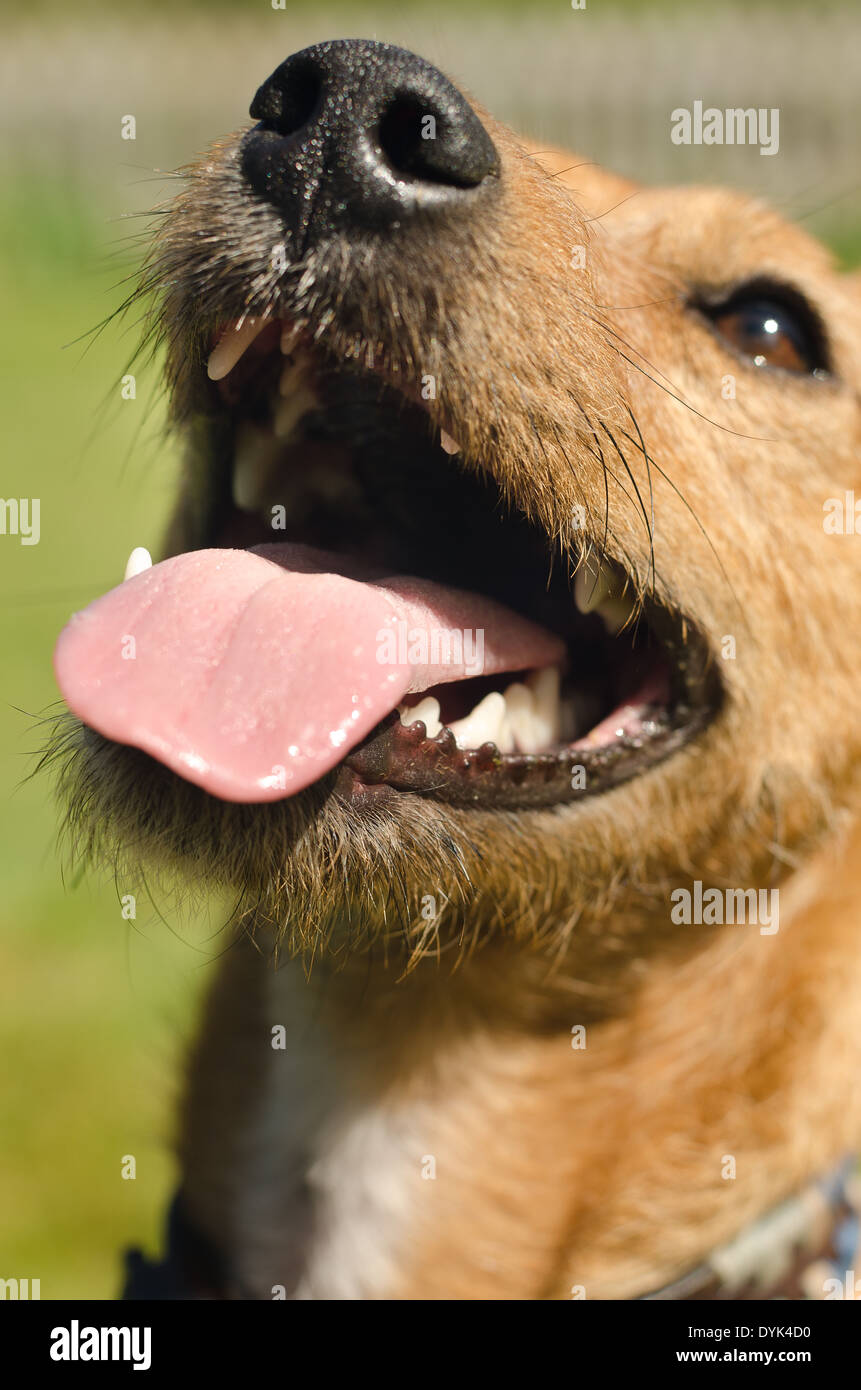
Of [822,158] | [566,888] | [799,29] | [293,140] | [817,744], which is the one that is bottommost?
[566,888]

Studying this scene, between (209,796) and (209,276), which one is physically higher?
(209,276)

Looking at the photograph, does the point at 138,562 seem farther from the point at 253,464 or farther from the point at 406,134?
the point at 406,134

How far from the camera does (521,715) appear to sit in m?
2.44

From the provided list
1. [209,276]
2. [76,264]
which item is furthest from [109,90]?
[209,276]

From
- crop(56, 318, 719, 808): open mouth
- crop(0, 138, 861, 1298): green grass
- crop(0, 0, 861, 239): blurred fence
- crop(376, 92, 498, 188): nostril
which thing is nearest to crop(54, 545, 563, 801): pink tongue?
crop(56, 318, 719, 808): open mouth

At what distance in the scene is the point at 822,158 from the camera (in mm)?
12383

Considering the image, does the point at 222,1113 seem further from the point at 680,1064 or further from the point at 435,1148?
the point at 680,1064

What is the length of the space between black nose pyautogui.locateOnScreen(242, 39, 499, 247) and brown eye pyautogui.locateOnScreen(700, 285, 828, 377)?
0.89m

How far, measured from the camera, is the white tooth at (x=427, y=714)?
2.20 m

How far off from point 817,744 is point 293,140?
1646 millimetres

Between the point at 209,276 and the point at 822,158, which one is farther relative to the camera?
the point at 822,158

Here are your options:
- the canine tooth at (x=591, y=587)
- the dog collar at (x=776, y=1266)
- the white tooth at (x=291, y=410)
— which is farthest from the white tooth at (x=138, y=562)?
the dog collar at (x=776, y=1266)

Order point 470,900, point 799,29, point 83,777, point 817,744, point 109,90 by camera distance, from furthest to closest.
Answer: point 109,90
point 799,29
point 817,744
point 470,900
point 83,777

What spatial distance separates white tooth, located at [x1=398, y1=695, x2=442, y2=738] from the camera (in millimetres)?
2199
